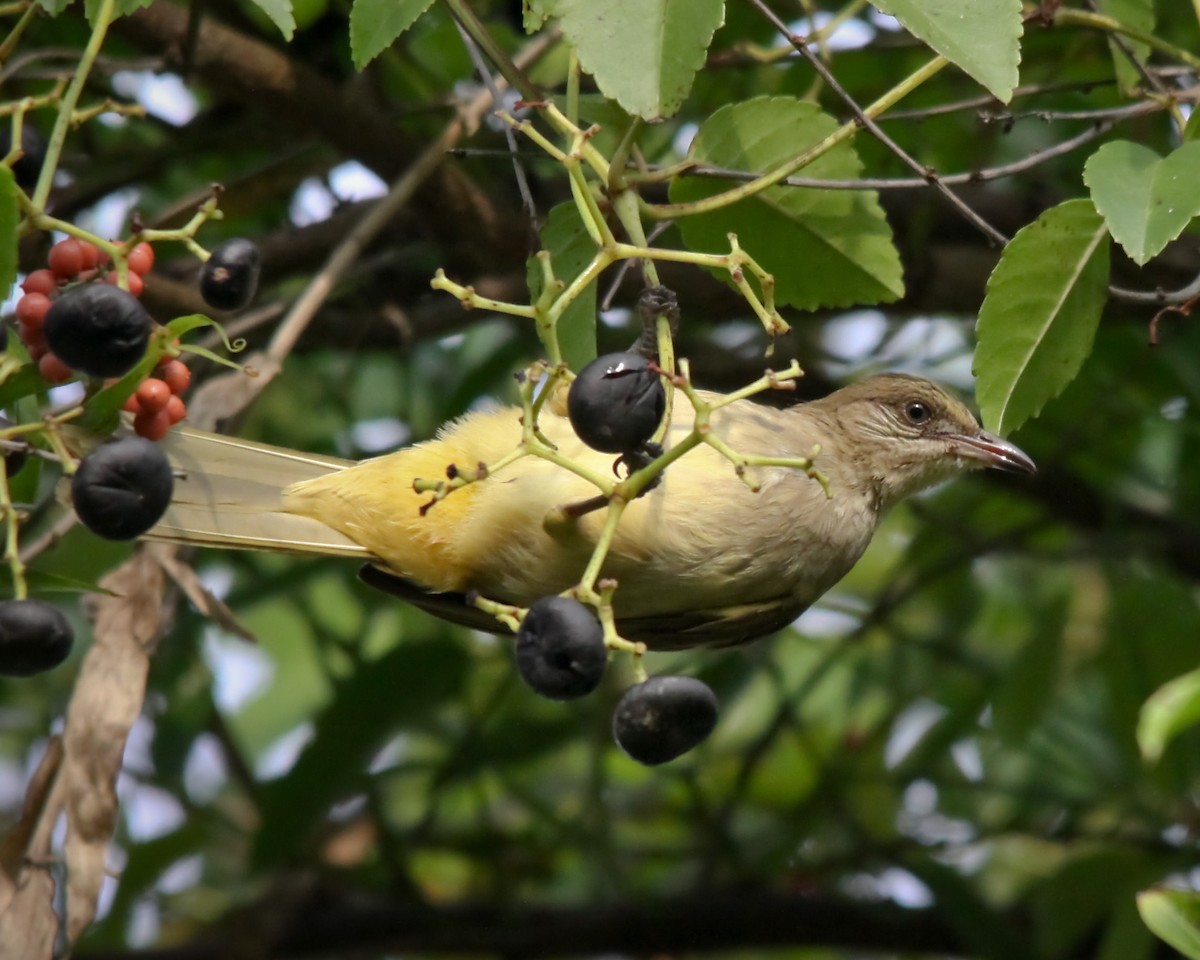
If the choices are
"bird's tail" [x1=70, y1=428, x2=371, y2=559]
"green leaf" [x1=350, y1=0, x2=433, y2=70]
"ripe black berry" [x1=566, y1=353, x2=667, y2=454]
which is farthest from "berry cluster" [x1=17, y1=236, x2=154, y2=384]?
"bird's tail" [x1=70, y1=428, x2=371, y2=559]

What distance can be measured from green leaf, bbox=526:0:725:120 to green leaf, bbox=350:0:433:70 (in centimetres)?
34

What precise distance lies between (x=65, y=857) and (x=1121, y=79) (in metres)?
2.64

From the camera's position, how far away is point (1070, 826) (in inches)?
223

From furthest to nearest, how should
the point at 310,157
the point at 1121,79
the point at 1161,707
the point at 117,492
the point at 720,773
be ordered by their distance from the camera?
the point at 720,773 < the point at 310,157 < the point at 1121,79 < the point at 117,492 < the point at 1161,707

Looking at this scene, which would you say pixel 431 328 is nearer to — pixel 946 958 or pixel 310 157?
pixel 310 157

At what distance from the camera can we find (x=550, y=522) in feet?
11.3

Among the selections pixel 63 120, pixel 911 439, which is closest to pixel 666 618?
pixel 911 439

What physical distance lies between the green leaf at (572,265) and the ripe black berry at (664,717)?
71 cm

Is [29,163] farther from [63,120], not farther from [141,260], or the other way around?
[63,120]

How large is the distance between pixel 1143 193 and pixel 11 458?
A: 1961mm

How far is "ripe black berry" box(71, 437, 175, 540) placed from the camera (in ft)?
8.02

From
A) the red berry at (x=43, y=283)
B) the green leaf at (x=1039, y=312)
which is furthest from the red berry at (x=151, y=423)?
the green leaf at (x=1039, y=312)

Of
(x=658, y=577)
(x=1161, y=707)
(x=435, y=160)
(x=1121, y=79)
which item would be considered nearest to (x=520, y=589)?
(x=658, y=577)

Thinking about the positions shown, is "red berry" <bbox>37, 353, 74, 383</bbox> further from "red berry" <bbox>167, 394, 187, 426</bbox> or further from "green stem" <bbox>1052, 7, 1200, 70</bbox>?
"green stem" <bbox>1052, 7, 1200, 70</bbox>
